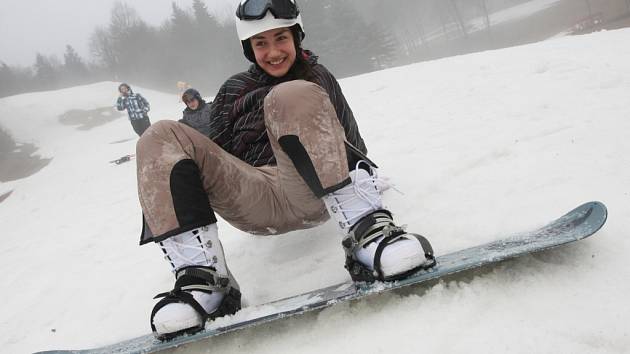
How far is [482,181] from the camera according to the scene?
8.31 feet

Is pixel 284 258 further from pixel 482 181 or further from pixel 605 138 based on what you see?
pixel 605 138

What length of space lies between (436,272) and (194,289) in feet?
2.87

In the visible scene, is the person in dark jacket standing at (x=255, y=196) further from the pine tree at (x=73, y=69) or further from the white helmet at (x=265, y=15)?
the pine tree at (x=73, y=69)

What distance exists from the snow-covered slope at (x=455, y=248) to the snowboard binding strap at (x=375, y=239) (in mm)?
99

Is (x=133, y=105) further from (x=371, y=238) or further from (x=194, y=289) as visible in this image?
(x=371, y=238)

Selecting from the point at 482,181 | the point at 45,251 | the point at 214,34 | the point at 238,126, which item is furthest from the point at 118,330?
the point at 214,34

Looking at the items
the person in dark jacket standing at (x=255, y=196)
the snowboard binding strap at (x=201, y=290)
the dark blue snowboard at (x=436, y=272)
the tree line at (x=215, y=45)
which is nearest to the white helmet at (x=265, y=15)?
the person in dark jacket standing at (x=255, y=196)

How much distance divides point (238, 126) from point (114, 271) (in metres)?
1.84

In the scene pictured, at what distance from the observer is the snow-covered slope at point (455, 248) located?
1255 mm

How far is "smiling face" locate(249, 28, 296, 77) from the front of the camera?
2.13 meters

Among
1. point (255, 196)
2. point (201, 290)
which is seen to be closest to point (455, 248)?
point (255, 196)

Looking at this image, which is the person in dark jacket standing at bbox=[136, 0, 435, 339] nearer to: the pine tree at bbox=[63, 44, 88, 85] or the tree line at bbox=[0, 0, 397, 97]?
the tree line at bbox=[0, 0, 397, 97]

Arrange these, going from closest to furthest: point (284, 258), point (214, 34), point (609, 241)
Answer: point (609, 241) → point (284, 258) → point (214, 34)

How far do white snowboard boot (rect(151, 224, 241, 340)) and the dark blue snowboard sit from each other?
0.05 metres
